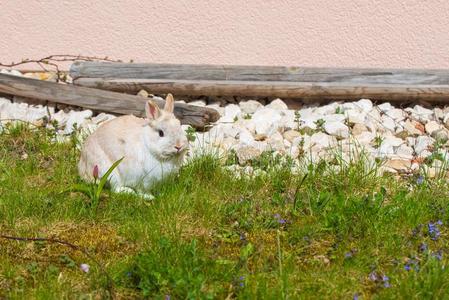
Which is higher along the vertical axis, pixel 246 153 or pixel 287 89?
pixel 287 89

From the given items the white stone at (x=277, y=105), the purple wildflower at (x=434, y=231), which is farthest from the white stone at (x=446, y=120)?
the purple wildflower at (x=434, y=231)

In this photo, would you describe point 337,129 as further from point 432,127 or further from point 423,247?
point 423,247

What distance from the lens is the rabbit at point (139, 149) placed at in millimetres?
4660

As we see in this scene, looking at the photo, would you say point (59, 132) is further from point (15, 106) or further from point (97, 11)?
point (97, 11)

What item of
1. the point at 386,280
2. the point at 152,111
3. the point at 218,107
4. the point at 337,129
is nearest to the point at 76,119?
the point at 218,107

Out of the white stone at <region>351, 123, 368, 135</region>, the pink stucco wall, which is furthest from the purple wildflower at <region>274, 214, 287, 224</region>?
the pink stucco wall

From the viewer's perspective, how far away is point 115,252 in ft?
13.6

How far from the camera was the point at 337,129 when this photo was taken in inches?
241

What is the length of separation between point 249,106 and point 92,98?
1.49 meters

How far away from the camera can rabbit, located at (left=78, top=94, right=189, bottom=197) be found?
4660 millimetres

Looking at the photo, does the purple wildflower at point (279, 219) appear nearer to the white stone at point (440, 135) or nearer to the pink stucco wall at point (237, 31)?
the white stone at point (440, 135)

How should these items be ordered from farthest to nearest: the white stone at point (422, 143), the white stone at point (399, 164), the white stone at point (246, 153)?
the white stone at point (422, 143), the white stone at point (246, 153), the white stone at point (399, 164)

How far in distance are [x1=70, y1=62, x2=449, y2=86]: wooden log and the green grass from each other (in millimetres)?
1676

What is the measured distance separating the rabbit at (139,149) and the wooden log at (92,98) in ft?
4.25
